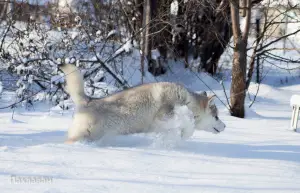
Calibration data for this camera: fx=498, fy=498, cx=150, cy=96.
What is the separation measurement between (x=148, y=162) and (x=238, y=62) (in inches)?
233

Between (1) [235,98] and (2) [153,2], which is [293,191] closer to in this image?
(1) [235,98]

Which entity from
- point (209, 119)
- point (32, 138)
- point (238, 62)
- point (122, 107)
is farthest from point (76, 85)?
point (238, 62)

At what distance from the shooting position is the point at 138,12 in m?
14.8

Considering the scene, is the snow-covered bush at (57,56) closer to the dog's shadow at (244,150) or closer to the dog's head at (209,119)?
the dog's head at (209,119)

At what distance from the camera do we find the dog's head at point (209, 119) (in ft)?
22.9

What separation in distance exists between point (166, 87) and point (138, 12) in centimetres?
850

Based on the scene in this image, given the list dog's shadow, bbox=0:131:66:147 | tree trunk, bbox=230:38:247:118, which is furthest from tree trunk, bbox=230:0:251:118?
dog's shadow, bbox=0:131:66:147

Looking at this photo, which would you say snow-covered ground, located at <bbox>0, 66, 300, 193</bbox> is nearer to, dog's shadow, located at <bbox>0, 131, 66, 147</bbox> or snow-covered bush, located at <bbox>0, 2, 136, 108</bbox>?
dog's shadow, located at <bbox>0, 131, 66, 147</bbox>

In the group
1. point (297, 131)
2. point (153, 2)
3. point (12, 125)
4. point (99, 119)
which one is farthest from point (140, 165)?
point (153, 2)

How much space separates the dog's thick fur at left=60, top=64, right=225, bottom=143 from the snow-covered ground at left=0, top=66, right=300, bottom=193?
0.63 feet

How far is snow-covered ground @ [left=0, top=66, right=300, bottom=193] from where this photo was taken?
4090mm

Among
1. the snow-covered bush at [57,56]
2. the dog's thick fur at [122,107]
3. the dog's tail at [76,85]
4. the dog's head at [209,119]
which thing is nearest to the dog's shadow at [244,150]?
the dog's head at [209,119]

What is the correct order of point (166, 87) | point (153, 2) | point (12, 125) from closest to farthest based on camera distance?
point (166, 87), point (12, 125), point (153, 2)

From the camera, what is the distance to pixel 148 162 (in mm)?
5020
